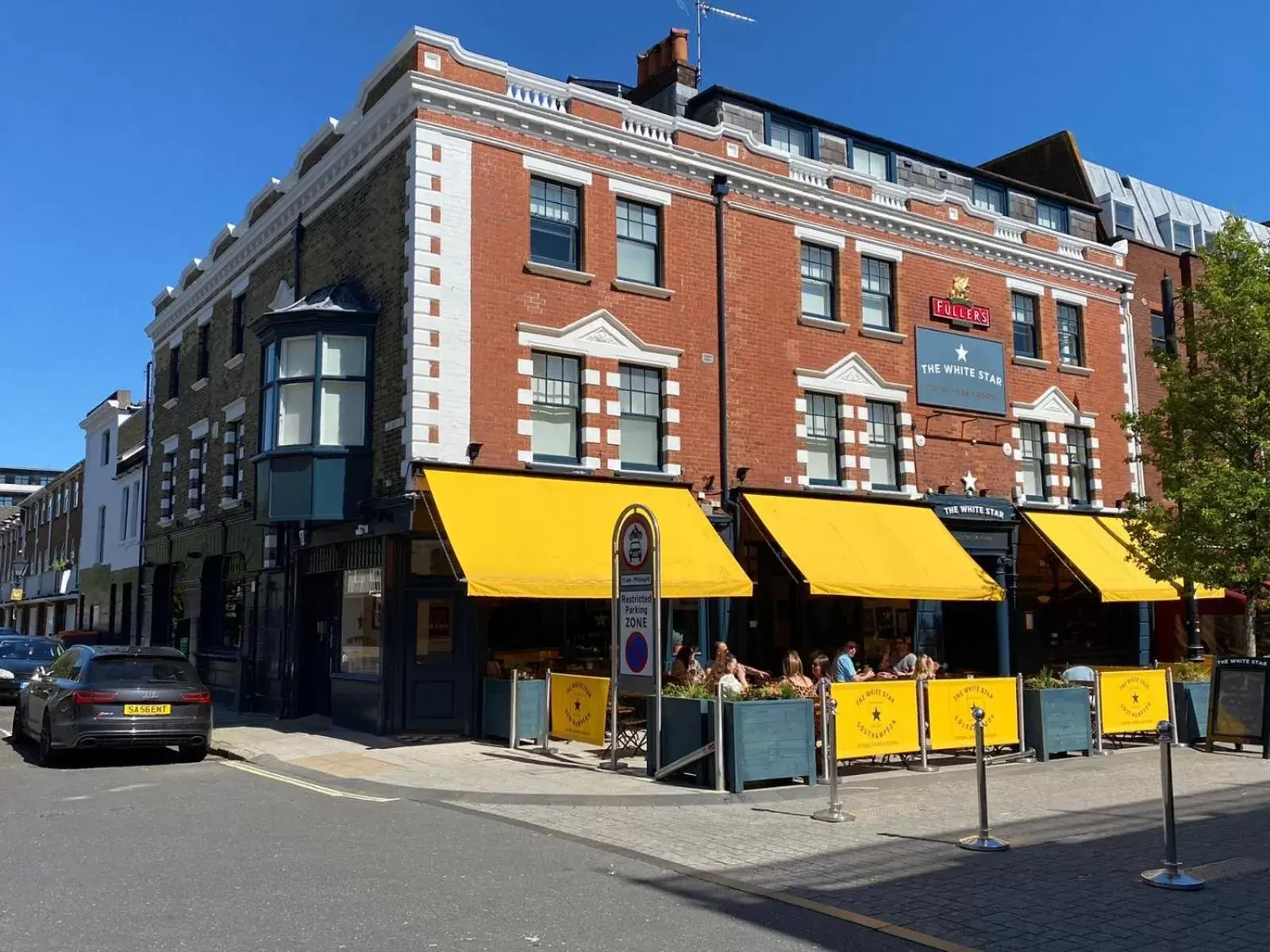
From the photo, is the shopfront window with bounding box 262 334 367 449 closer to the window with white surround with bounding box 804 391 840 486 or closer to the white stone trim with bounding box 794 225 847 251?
the window with white surround with bounding box 804 391 840 486

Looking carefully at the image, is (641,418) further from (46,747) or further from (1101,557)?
(1101,557)

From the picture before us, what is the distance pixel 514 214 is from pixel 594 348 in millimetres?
2435

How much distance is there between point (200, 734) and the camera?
13641mm

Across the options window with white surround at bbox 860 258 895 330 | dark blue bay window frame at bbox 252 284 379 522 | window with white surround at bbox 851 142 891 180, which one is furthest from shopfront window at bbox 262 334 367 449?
window with white surround at bbox 851 142 891 180

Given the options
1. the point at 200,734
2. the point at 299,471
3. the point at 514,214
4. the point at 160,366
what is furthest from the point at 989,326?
the point at 160,366

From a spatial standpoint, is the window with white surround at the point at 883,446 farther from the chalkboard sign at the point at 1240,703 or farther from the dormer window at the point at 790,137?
the chalkboard sign at the point at 1240,703

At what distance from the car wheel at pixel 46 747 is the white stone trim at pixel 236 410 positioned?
939cm

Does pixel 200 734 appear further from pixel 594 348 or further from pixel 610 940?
pixel 610 940

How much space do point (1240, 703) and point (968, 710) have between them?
4525 millimetres

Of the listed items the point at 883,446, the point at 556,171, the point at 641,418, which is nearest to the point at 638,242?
the point at 556,171

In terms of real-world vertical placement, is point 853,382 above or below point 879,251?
below

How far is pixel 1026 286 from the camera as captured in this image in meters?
23.0

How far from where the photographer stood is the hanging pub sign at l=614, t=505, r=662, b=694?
38.7 ft

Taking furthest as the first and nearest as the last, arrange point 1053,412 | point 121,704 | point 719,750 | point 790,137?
point 1053,412 → point 790,137 → point 121,704 → point 719,750
